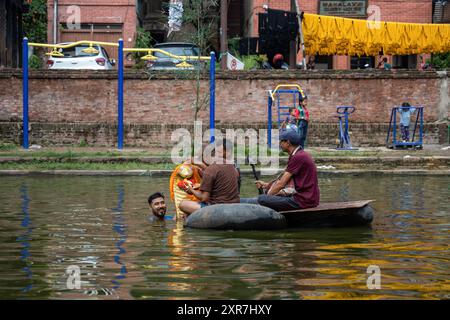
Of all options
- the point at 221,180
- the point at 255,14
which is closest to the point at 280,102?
the point at 255,14

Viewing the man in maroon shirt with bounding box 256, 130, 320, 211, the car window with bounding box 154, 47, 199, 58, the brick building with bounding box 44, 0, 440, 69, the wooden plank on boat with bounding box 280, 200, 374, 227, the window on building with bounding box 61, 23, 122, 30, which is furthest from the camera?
the window on building with bounding box 61, 23, 122, 30

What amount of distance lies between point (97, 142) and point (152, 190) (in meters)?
9.58

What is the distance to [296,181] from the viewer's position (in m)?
13.1

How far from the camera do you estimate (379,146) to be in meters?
28.7

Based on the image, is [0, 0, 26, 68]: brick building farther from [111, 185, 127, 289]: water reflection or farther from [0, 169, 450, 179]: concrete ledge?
[111, 185, 127, 289]: water reflection

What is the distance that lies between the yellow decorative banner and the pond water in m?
16.3

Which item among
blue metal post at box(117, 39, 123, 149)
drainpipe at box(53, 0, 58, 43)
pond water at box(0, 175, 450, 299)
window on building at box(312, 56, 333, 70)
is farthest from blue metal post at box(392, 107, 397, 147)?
drainpipe at box(53, 0, 58, 43)

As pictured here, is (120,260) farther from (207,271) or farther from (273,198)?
(273,198)

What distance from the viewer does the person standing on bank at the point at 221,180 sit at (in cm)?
1334

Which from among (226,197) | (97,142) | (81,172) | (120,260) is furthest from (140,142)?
(120,260)

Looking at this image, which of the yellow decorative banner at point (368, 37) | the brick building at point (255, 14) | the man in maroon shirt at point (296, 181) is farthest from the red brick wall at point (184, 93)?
the man in maroon shirt at point (296, 181)

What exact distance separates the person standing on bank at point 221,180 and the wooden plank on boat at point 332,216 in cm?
93

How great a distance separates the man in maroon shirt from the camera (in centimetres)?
1304

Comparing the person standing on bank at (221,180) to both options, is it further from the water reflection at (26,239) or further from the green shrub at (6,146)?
the green shrub at (6,146)
